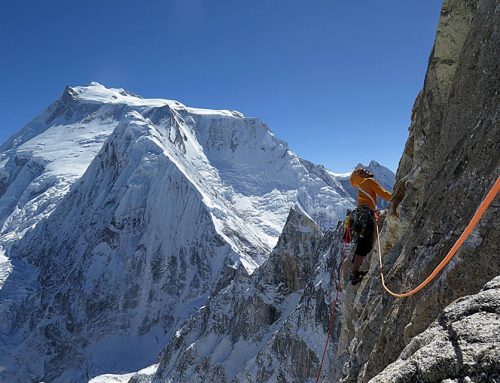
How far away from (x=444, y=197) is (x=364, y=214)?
497 centimetres

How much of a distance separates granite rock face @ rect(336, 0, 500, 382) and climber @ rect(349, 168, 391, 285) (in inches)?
17.7

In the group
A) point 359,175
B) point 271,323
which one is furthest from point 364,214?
point 271,323

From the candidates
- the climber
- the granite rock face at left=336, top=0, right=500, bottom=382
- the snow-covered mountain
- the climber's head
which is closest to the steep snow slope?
the climber

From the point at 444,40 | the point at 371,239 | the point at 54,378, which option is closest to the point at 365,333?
the point at 371,239

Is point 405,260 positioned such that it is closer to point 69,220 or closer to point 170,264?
point 170,264

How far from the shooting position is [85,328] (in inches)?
5359

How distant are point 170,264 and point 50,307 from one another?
141 ft

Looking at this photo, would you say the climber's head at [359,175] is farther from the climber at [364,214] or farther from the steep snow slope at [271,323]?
the steep snow slope at [271,323]

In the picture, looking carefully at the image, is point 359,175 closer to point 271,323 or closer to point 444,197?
point 444,197

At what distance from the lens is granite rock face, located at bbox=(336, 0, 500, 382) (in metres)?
5.88

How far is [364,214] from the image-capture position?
12.6 m

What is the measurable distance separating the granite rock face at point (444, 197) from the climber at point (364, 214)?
45 cm

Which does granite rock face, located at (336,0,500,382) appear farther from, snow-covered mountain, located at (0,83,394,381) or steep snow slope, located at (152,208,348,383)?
snow-covered mountain, located at (0,83,394,381)

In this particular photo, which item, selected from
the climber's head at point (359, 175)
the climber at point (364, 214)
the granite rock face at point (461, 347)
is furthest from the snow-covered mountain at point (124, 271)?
the granite rock face at point (461, 347)
